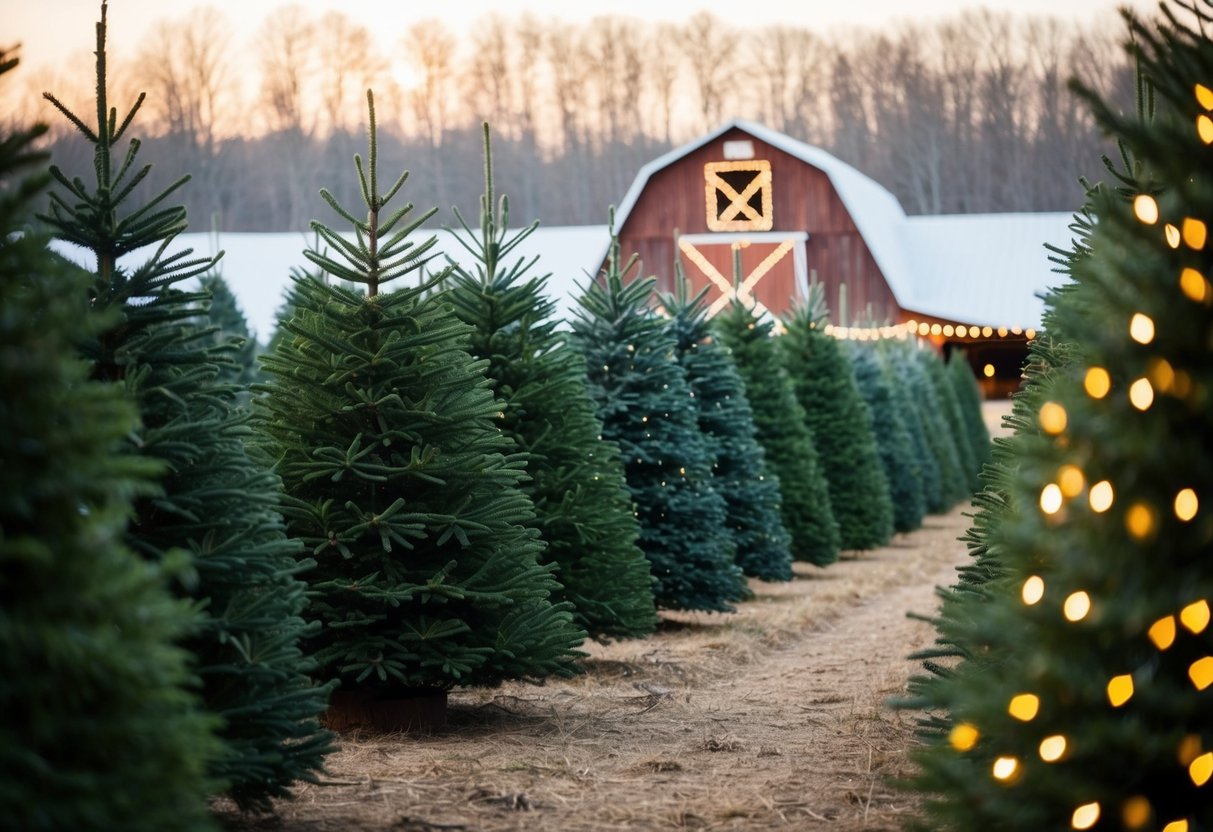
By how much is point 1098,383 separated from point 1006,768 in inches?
37.7

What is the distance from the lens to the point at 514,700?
801cm

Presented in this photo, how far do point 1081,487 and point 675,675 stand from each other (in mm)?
5913

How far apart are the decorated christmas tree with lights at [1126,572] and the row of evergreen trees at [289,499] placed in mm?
1936

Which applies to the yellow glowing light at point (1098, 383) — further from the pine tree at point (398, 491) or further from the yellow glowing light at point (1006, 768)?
the pine tree at point (398, 491)

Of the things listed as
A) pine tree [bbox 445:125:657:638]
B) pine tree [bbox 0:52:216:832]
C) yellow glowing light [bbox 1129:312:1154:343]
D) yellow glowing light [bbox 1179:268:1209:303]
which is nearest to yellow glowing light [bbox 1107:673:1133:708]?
yellow glowing light [bbox 1129:312:1154:343]

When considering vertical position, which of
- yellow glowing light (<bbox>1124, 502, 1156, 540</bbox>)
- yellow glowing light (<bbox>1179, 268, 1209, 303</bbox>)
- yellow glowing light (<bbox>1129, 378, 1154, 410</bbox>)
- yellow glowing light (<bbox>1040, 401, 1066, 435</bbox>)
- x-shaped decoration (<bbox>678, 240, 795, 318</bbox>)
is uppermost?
x-shaped decoration (<bbox>678, 240, 795, 318</bbox>)

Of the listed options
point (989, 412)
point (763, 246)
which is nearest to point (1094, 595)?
point (763, 246)

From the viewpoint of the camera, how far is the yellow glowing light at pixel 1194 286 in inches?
133

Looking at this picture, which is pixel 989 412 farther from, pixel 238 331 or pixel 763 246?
pixel 238 331

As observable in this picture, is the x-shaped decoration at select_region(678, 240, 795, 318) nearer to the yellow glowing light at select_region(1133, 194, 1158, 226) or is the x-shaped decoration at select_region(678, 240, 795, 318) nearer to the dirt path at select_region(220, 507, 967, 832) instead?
the dirt path at select_region(220, 507, 967, 832)

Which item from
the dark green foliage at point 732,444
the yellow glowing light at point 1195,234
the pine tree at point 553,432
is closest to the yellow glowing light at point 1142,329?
the yellow glowing light at point 1195,234

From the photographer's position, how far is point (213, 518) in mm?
4785

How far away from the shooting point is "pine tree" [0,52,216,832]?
9.34 ft

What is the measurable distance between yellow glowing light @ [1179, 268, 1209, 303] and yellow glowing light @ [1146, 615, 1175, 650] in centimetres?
74
